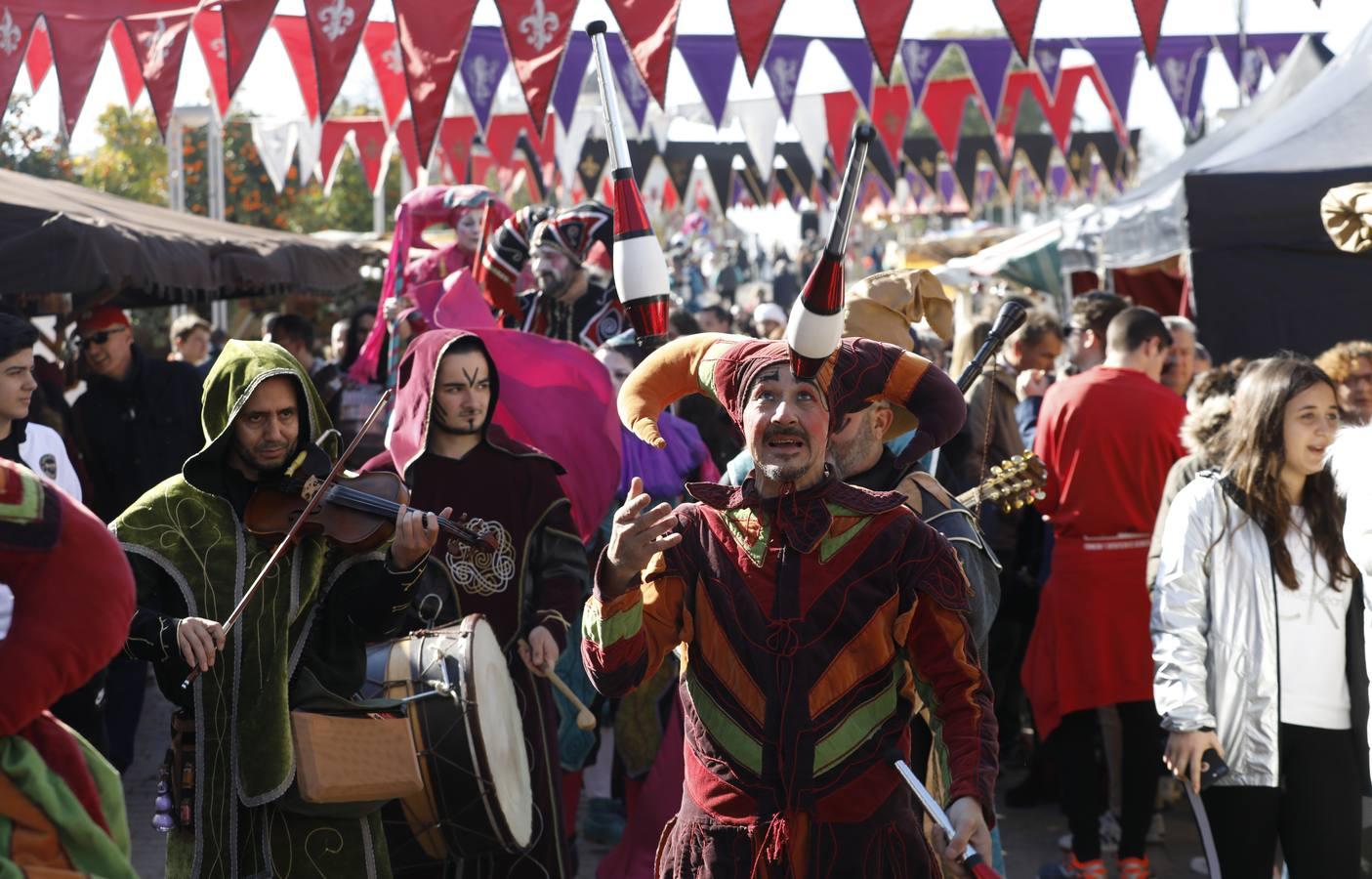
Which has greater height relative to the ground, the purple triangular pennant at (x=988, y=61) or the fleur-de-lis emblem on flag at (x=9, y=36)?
the purple triangular pennant at (x=988, y=61)

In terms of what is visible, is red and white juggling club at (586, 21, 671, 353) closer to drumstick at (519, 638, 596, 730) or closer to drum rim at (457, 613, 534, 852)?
drum rim at (457, 613, 534, 852)

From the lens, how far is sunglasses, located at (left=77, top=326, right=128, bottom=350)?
7512 mm

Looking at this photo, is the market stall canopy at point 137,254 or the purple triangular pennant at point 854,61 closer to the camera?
the market stall canopy at point 137,254

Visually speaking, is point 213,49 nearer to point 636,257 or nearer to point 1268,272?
point 1268,272

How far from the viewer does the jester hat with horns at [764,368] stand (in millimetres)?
3061

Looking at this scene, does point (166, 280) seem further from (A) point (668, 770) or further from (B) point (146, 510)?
(B) point (146, 510)

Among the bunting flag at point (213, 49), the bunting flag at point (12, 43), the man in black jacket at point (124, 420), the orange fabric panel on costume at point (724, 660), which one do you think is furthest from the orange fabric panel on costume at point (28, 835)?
the bunting flag at point (213, 49)

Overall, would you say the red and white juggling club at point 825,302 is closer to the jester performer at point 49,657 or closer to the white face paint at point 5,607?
the jester performer at point 49,657

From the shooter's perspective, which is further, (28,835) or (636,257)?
(636,257)

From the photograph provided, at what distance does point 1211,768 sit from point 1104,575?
1.85 m

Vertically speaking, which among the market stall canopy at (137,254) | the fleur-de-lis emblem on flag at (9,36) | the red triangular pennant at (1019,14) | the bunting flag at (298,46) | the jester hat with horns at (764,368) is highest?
the bunting flag at (298,46)

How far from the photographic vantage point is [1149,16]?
7.89 m

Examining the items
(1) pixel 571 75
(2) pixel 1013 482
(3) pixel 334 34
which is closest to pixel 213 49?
(1) pixel 571 75

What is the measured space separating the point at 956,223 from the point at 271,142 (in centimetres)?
3835
